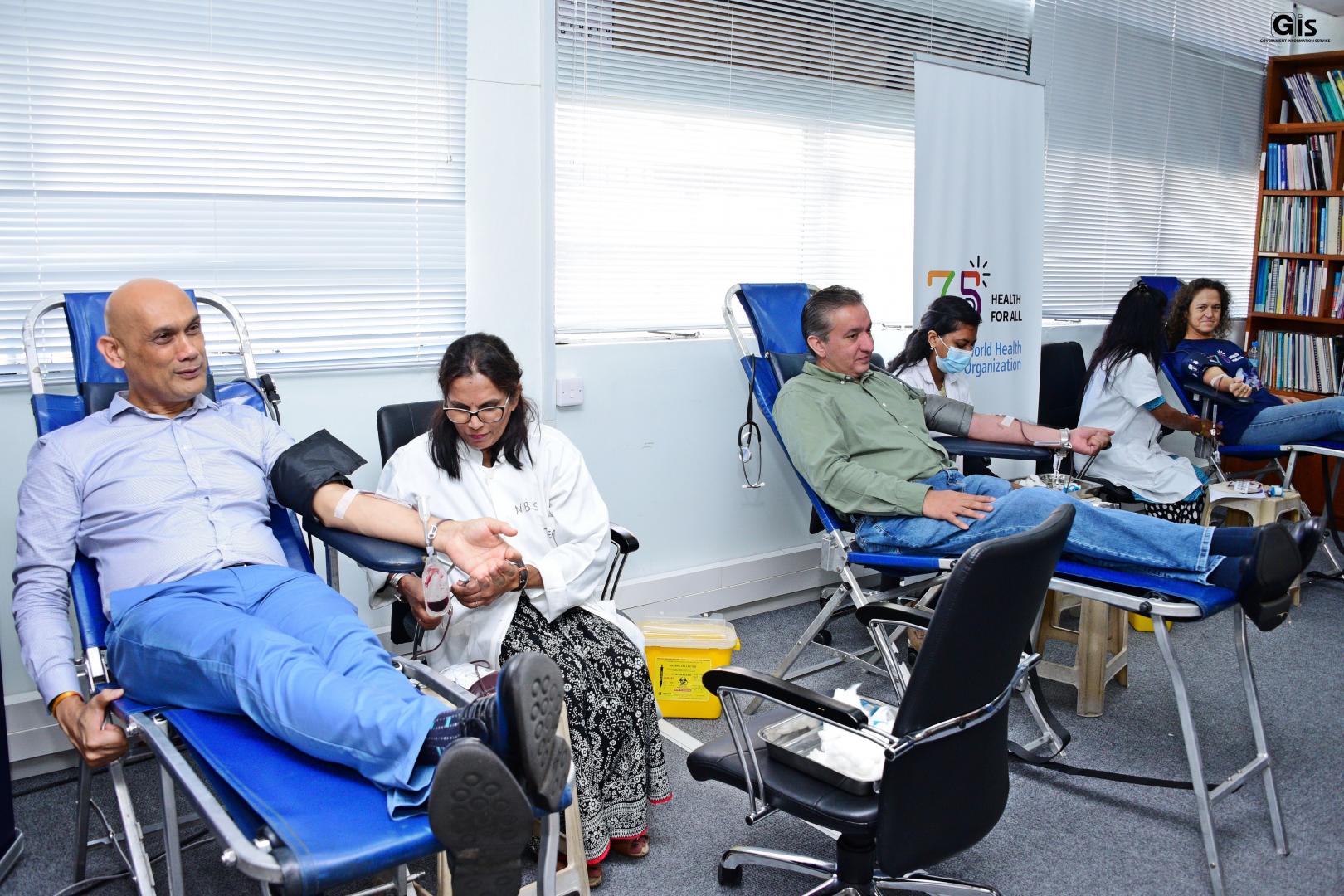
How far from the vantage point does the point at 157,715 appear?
73.7 inches

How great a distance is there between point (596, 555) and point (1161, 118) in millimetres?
4298

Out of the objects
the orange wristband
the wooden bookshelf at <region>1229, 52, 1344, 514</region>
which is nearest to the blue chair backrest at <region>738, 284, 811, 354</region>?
the orange wristband

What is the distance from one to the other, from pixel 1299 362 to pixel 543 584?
470cm

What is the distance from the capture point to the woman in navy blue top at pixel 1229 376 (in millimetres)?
4348

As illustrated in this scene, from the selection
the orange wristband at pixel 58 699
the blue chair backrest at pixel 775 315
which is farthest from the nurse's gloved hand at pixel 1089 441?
the orange wristband at pixel 58 699

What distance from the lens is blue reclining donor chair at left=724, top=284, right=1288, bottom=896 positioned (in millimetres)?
2277

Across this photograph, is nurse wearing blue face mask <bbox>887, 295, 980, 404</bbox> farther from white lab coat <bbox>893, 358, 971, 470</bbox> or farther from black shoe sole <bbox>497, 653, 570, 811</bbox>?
black shoe sole <bbox>497, 653, 570, 811</bbox>

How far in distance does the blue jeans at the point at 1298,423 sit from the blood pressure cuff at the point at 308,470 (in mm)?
3821

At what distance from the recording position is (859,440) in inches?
126

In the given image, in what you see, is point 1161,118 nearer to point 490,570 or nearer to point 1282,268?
point 1282,268

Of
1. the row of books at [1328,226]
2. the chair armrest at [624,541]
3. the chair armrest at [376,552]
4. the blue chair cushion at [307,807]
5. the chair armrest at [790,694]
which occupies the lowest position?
the blue chair cushion at [307,807]

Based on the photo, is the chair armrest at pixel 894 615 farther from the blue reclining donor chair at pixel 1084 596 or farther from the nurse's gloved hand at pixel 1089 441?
the nurse's gloved hand at pixel 1089 441

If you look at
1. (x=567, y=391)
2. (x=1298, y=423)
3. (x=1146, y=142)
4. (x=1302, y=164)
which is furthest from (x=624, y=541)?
(x=1302, y=164)

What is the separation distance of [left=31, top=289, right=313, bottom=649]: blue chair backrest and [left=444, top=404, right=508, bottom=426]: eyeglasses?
44 centimetres
